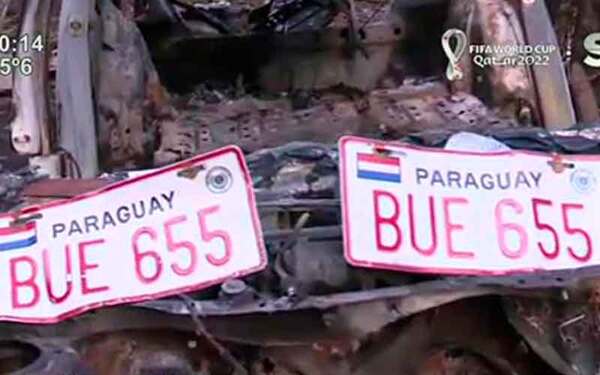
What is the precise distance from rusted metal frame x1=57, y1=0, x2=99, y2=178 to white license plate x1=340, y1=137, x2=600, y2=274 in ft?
3.58

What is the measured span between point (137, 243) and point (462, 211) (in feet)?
2.60

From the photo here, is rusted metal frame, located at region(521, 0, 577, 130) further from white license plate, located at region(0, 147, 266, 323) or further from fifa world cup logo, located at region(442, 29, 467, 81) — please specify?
white license plate, located at region(0, 147, 266, 323)

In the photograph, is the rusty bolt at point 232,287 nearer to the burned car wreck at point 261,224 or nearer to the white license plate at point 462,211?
the burned car wreck at point 261,224

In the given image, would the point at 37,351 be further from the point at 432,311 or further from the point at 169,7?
the point at 169,7

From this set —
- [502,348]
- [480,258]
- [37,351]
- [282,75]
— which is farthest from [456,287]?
[282,75]

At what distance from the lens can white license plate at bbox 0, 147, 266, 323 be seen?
3309mm

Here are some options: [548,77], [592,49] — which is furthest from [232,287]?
[592,49]

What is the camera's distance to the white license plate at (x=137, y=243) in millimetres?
3309

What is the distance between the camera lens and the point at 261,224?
351 cm

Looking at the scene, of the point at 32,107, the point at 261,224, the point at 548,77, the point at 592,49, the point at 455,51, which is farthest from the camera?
the point at 592,49

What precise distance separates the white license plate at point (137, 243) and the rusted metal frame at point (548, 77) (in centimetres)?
129
